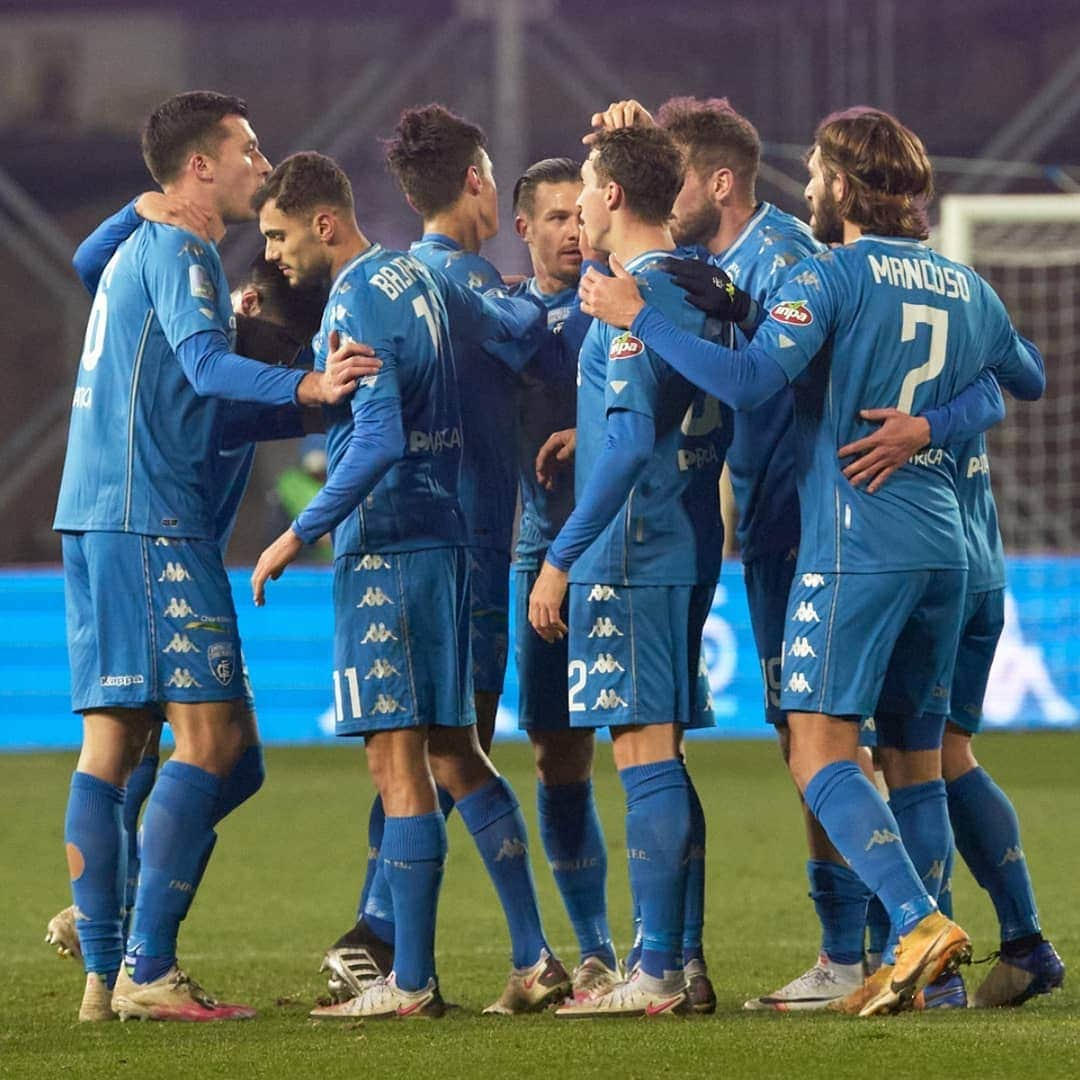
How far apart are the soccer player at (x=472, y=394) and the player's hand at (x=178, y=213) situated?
0.47 metres

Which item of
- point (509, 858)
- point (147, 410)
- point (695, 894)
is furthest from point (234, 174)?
point (695, 894)


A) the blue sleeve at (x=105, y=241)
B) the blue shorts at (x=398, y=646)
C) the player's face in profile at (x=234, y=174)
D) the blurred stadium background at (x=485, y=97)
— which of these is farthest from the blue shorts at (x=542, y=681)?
the blurred stadium background at (x=485, y=97)

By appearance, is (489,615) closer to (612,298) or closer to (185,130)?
(612,298)

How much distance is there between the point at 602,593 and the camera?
13.8ft

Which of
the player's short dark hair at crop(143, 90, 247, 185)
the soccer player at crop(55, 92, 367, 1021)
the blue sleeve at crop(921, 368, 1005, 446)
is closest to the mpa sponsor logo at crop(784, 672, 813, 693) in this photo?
the blue sleeve at crop(921, 368, 1005, 446)

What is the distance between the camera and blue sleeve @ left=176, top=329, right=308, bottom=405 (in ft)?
13.8

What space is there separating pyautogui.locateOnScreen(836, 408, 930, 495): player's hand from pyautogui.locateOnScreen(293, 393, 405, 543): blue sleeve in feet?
2.79

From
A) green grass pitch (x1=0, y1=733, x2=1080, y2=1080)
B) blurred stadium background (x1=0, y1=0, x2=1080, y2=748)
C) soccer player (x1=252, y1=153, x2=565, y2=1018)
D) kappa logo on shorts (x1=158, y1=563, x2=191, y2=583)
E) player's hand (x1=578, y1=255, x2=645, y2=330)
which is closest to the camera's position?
green grass pitch (x1=0, y1=733, x2=1080, y2=1080)

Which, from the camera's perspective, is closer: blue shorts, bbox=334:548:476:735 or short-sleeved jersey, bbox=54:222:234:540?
blue shorts, bbox=334:548:476:735

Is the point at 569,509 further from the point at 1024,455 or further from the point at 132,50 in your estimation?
the point at 132,50

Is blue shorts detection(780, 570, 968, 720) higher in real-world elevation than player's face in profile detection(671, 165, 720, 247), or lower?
lower

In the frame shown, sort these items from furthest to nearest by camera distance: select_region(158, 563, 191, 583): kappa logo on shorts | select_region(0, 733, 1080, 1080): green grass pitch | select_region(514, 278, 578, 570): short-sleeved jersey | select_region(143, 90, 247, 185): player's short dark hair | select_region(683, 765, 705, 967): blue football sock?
select_region(514, 278, 578, 570): short-sleeved jersey → select_region(143, 90, 247, 185): player's short dark hair → select_region(683, 765, 705, 967): blue football sock → select_region(158, 563, 191, 583): kappa logo on shorts → select_region(0, 733, 1080, 1080): green grass pitch

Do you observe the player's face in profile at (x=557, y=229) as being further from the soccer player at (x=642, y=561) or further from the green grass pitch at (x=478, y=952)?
the green grass pitch at (x=478, y=952)

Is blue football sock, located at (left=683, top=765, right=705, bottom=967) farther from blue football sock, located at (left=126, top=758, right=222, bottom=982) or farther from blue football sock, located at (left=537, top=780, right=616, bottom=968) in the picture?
blue football sock, located at (left=126, top=758, right=222, bottom=982)
